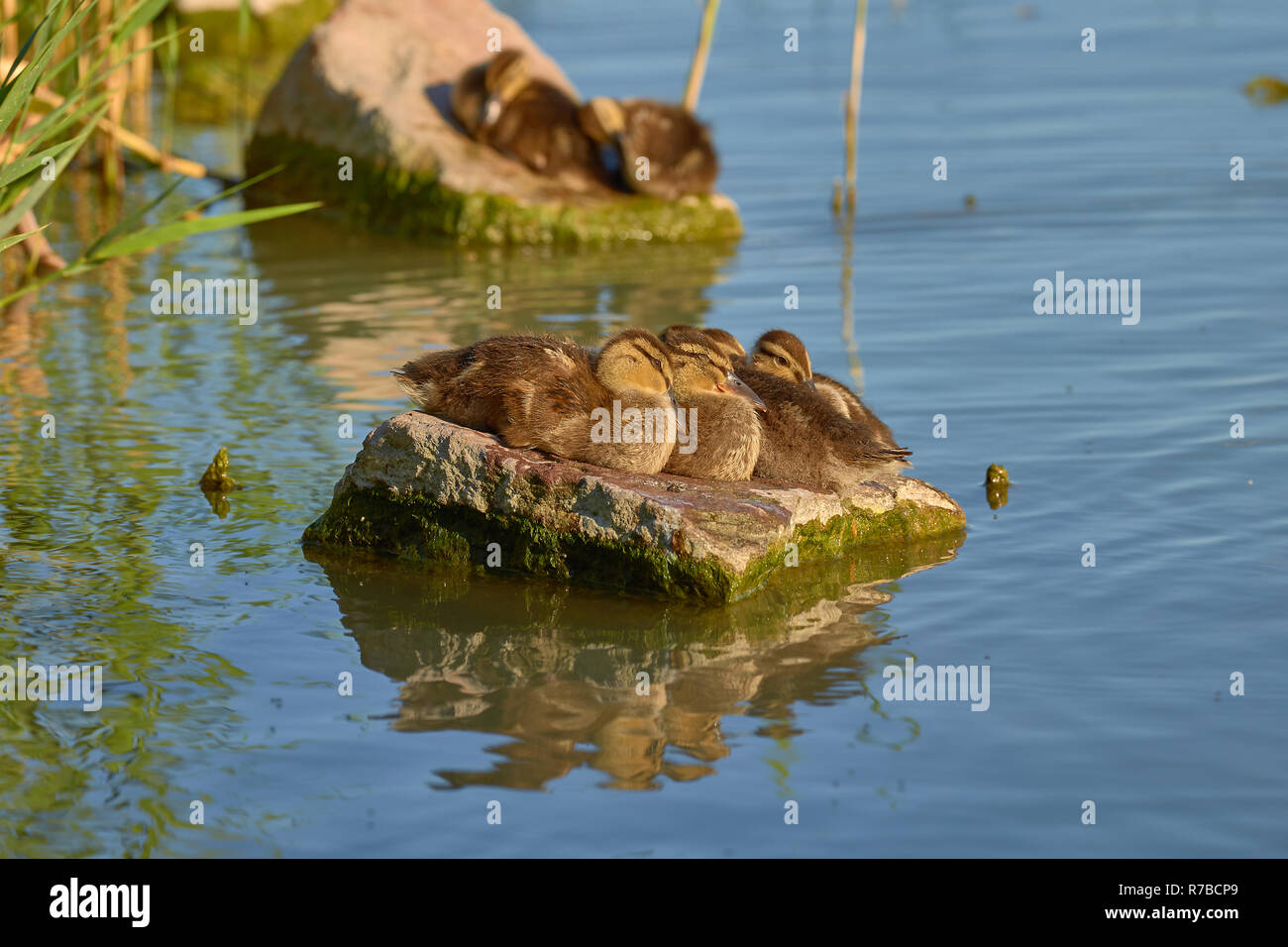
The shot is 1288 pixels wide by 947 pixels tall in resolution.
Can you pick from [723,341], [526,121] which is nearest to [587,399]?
[723,341]

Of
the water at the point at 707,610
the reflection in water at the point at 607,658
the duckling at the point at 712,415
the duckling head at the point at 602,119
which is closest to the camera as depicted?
the water at the point at 707,610

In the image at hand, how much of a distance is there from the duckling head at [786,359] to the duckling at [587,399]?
0.82 meters

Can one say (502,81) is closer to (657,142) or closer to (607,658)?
(657,142)

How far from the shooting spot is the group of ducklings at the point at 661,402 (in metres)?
7.15

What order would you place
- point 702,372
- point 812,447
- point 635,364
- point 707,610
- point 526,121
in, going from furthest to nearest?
point 526,121 → point 812,447 → point 702,372 → point 635,364 → point 707,610

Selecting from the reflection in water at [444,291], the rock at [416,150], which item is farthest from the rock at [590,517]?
the rock at [416,150]

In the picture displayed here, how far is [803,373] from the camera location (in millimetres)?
7918

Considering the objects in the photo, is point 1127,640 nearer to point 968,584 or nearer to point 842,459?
point 968,584

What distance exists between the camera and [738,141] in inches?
676

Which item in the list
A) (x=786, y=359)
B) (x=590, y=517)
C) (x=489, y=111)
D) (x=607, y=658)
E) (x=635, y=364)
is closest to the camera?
(x=607, y=658)

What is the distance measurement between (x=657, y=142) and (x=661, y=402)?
7393mm

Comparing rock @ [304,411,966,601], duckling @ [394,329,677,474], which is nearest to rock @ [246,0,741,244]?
rock @ [304,411,966,601]

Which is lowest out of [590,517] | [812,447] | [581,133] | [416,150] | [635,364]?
[590,517]

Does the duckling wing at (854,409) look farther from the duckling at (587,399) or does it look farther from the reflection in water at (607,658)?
the duckling at (587,399)
